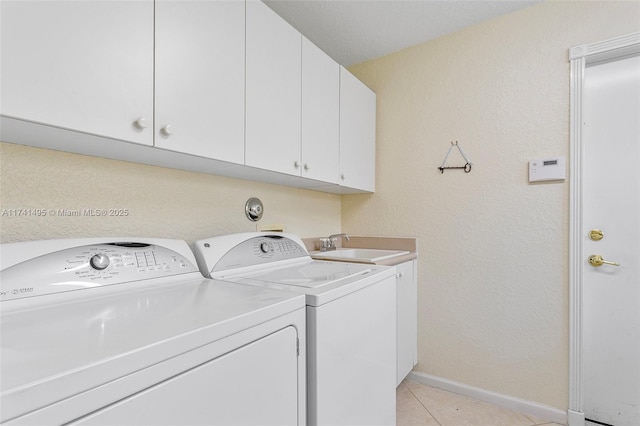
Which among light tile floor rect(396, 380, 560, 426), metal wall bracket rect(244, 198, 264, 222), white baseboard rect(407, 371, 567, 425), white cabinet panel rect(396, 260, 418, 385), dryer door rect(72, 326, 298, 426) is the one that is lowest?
light tile floor rect(396, 380, 560, 426)

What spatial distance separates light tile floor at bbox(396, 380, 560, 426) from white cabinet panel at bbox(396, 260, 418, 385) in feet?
0.56

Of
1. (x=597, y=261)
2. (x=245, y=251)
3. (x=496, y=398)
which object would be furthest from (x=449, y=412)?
(x=245, y=251)

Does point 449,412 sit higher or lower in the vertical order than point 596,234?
lower

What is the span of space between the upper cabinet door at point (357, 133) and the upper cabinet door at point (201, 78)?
88 cm

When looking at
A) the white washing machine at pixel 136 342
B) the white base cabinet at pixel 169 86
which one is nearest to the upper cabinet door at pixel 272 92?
the white base cabinet at pixel 169 86

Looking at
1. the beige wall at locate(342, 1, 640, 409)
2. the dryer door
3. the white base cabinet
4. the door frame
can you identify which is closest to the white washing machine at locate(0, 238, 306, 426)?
A: the dryer door

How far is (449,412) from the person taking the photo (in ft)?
6.23

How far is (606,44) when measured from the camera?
1.70 m

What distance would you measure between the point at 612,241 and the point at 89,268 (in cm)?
256

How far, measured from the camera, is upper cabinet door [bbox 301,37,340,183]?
5.51 feet

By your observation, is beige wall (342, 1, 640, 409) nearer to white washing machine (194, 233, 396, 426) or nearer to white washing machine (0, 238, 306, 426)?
white washing machine (194, 233, 396, 426)

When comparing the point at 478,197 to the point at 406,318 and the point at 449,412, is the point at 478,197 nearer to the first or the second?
the point at 406,318

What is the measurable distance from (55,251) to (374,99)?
2.24 meters

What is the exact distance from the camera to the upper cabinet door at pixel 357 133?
2.03m
